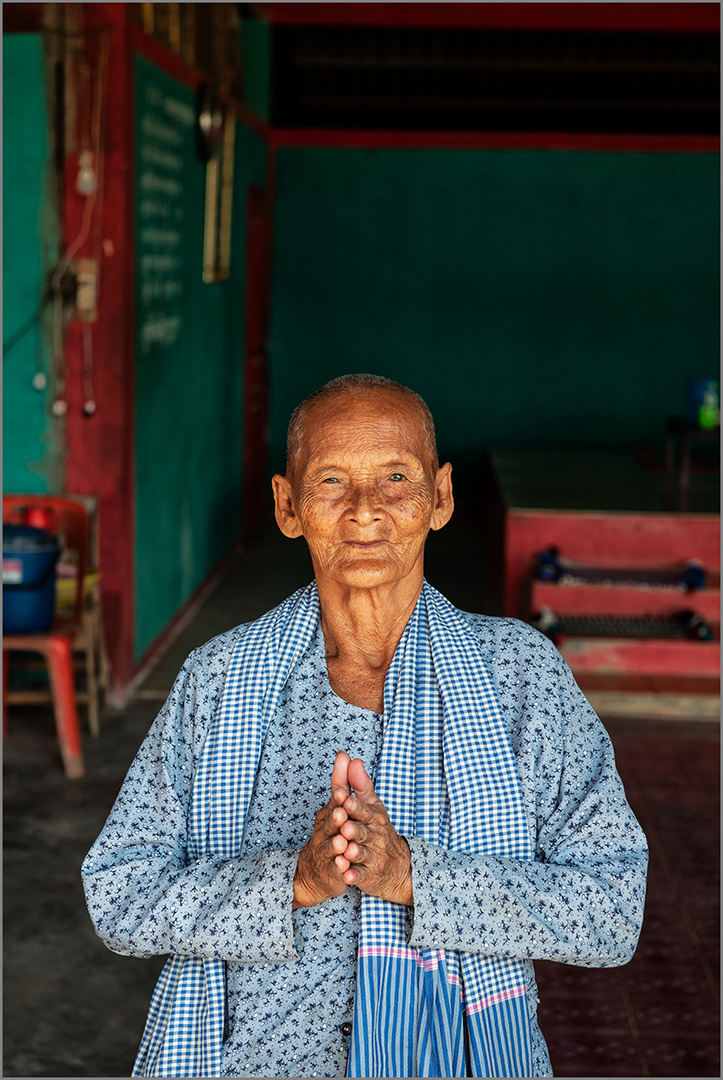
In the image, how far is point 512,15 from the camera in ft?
25.9

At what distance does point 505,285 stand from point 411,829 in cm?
839

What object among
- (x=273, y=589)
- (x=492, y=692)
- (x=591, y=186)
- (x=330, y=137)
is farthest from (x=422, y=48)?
(x=492, y=692)

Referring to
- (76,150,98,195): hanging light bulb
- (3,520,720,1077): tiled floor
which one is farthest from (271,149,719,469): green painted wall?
(3,520,720,1077): tiled floor

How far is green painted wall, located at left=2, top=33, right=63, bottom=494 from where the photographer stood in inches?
188

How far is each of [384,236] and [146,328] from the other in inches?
170

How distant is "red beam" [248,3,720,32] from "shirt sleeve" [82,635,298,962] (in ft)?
23.5

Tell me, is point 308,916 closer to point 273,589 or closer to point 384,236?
point 273,589

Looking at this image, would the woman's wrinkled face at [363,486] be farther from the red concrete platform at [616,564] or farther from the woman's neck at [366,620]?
the red concrete platform at [616,564]

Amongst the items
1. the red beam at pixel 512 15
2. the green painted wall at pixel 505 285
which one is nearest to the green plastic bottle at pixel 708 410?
the red beam at pixel 512 15

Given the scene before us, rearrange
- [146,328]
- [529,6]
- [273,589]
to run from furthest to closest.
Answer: [529,6] < [273,589] < [146,328]

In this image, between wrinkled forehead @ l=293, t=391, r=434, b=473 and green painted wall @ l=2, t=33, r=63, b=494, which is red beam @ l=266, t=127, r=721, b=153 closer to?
green painted wall @ l=2, t=33, r=63, b=494

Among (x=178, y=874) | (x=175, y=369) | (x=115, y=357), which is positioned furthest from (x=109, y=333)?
(x=178, y=874)

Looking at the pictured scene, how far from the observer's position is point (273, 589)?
7.18 m

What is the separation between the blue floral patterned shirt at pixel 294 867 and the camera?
4.15ft
